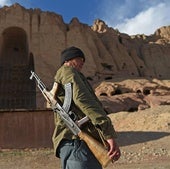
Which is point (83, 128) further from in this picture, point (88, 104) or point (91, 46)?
point (91, 46)

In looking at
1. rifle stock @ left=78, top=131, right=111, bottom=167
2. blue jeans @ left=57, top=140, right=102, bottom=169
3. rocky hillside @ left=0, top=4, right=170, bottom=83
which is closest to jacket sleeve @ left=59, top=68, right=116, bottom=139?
rifle stock @ left=78, top=131, right=111, bottom=167

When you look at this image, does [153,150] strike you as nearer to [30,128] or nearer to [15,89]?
[30,128]

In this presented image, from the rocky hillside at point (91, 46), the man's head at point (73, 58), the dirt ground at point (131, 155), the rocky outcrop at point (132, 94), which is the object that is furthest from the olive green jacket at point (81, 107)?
the rocky hillside at point (91, 46)

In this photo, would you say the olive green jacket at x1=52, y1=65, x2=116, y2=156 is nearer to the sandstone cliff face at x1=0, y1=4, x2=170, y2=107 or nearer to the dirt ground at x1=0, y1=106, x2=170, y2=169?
the dirt ground at x1=0, y1=106, x2=170, y2=169

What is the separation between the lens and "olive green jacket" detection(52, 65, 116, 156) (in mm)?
3984

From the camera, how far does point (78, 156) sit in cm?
412

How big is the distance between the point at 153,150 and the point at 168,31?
57231 mm

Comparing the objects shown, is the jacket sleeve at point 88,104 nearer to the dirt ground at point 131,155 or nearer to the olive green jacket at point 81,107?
the olive green jacket at point 81,107

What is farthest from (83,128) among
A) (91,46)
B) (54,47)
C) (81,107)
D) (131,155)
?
(91,46)

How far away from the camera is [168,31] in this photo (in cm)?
7369

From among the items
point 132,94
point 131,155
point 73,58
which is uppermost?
point 132,94

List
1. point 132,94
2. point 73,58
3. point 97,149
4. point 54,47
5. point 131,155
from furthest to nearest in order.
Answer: point 54,47 → point 132,94 → point 131,155 → point 73,58 → point 97,149

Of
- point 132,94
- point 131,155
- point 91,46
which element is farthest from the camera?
point 91,46

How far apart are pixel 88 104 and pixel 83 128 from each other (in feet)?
0.87
